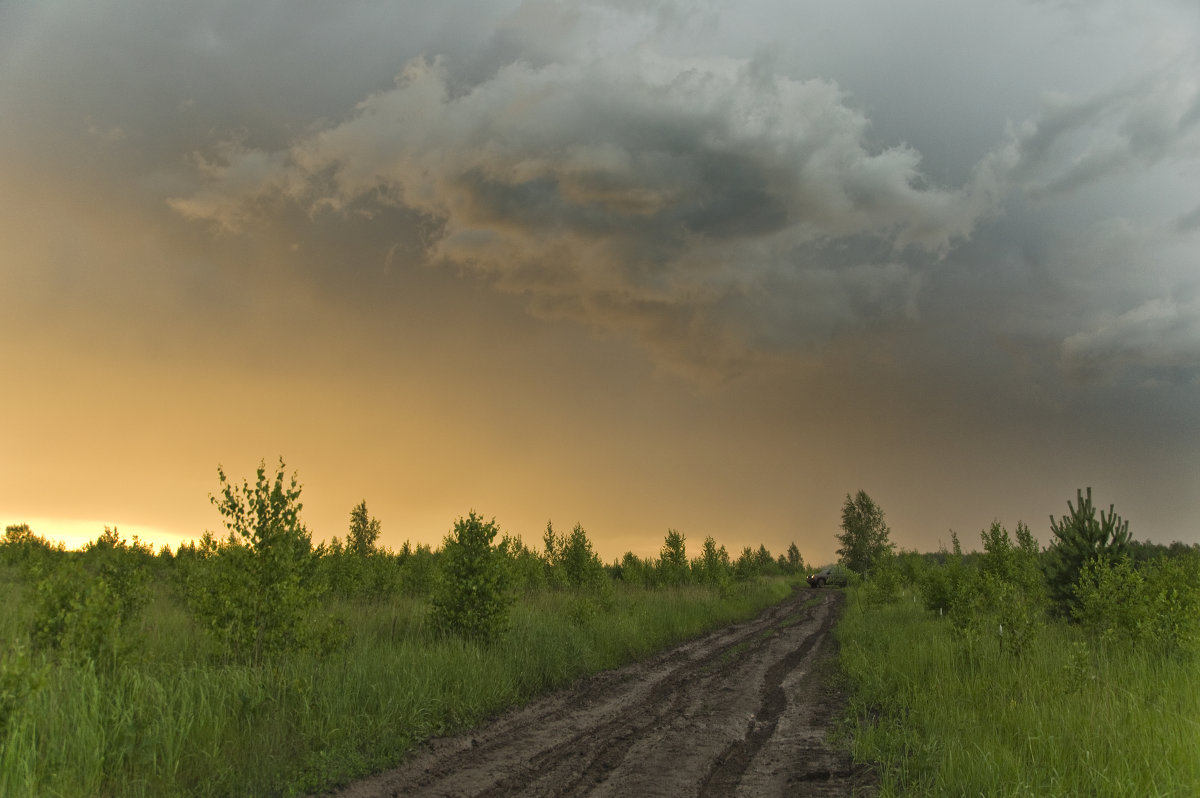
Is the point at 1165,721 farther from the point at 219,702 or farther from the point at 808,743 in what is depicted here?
the point at 219,702

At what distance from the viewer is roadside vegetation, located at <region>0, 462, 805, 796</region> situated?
21.5 ft

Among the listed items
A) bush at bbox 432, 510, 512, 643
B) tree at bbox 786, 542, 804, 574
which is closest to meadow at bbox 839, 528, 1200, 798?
bush at bbox 432, 510, 512, 643

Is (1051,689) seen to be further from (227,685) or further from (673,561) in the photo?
(673,561)

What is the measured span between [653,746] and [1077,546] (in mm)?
15482

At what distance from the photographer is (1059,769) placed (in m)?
6.76

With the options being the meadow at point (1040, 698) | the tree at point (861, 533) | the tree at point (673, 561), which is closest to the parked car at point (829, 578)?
the tree at point (861, 533)

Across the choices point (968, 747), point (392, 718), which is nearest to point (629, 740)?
point (392, 718)

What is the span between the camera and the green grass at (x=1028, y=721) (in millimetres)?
6457

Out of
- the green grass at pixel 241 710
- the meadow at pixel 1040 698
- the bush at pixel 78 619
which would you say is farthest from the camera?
the bush at pixel 78 619

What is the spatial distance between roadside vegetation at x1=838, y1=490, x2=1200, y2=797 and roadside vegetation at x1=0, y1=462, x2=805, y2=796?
19.1 ft

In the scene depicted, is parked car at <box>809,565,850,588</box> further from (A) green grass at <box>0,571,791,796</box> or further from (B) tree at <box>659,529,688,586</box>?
(A) green grass at <box>0,571,791,796</box>

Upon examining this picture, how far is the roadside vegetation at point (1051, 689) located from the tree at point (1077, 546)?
0.11 feet

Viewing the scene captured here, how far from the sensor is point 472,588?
13.3 metres

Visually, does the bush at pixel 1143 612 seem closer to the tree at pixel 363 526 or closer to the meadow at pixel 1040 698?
the meadow at pixel 1040 698
